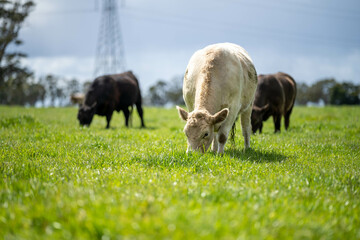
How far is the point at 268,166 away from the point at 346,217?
2318 millimetres

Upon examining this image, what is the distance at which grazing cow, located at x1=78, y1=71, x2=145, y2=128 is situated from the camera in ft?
47.2

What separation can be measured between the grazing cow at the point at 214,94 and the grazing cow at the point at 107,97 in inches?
320

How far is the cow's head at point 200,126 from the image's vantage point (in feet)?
18.8

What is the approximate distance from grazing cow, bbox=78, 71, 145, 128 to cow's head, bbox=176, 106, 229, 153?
910cm

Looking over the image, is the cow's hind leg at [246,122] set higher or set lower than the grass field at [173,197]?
higher

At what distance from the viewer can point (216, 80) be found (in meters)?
6.44

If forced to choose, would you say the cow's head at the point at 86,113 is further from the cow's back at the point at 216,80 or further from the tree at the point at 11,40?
the tree at the point at 11,40

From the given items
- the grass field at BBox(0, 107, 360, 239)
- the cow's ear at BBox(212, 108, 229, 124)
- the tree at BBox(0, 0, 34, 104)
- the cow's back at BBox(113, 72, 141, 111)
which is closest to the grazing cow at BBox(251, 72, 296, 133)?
the grass field at BBox(0, 107, 360, 239)

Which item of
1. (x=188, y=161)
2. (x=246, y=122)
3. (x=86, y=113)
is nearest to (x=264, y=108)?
(x=246, y=122)

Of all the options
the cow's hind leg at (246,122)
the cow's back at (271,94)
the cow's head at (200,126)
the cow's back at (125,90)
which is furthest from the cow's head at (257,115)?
the cow's back at (125,90)

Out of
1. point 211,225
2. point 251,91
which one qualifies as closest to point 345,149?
point 251,91

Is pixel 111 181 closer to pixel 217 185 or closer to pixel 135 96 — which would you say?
pixel 217 185

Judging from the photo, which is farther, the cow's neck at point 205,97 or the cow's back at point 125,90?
the cow's back at point 125,90

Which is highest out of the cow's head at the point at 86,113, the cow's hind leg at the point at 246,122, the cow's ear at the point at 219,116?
the cow's ear at the point at 219,116
